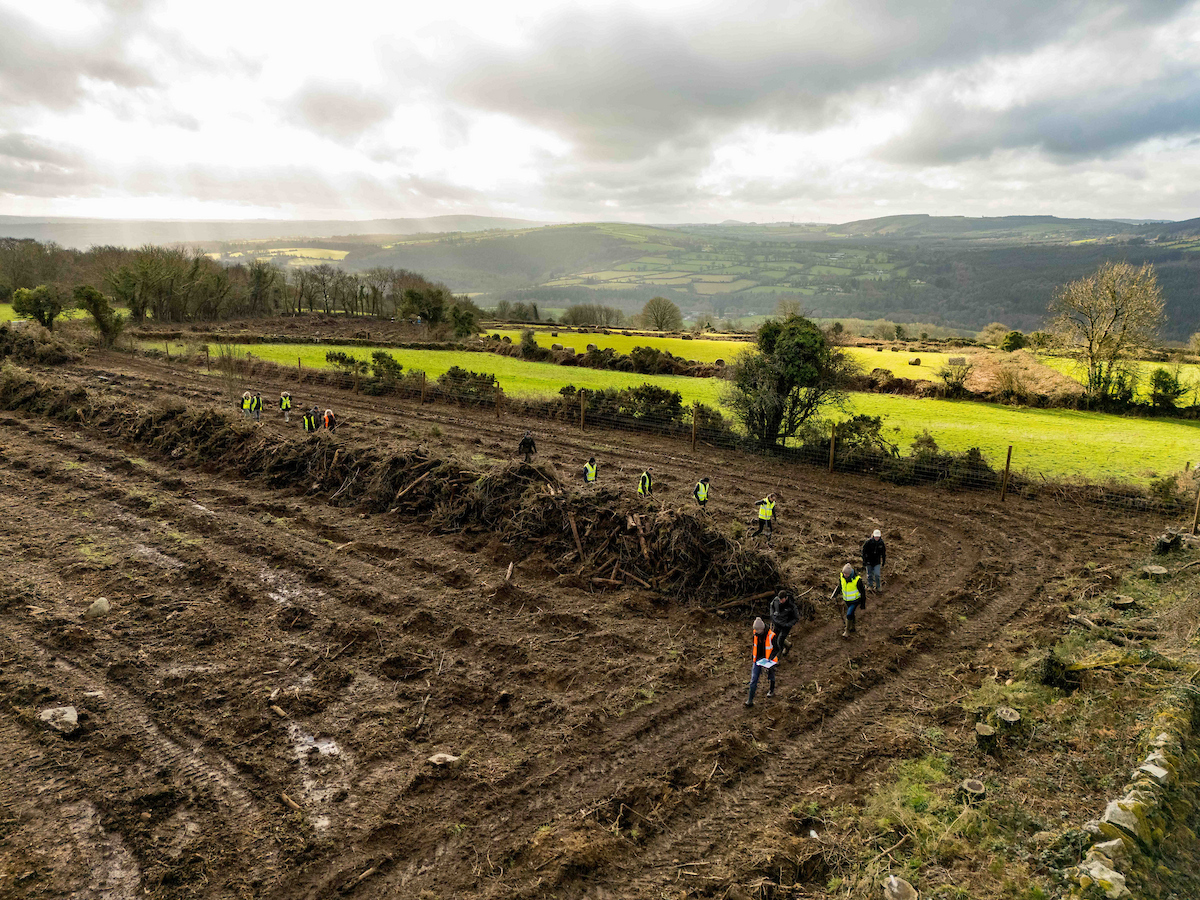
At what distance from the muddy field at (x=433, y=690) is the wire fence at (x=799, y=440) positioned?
1.88 meters

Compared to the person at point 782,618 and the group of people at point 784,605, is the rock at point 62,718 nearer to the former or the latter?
the group of people at point 784,605

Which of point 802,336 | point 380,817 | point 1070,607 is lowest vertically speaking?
point 380,817

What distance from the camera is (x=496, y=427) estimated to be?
26.1m

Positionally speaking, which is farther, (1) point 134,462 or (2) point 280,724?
(1) point 134,462

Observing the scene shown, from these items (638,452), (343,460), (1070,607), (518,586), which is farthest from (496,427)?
(1070,607)

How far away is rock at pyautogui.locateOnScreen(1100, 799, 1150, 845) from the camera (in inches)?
202

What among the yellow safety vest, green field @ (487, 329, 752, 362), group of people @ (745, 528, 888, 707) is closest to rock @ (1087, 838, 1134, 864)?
group of people @ (745, 528, 888, 707)

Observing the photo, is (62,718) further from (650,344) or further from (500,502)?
(650,344)

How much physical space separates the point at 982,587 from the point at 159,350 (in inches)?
2031

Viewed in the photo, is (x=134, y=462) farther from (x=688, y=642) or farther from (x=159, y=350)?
(x=159, y=350)

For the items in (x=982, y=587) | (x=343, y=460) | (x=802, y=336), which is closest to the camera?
(x=982, y=587)

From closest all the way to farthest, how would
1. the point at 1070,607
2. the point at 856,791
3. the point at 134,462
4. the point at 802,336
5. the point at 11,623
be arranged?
the point at 856,791 < the point at 11,623 < the point at 1070,607 < the point at 134,462 < the point at 802,336

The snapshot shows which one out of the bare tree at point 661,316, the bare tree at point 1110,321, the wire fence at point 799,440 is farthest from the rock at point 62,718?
the bare tree at point 661,316

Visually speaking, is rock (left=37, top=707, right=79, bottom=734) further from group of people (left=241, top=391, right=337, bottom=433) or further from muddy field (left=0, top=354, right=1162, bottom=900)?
group of people (left=241, top=391, right=337, bottom=433)
